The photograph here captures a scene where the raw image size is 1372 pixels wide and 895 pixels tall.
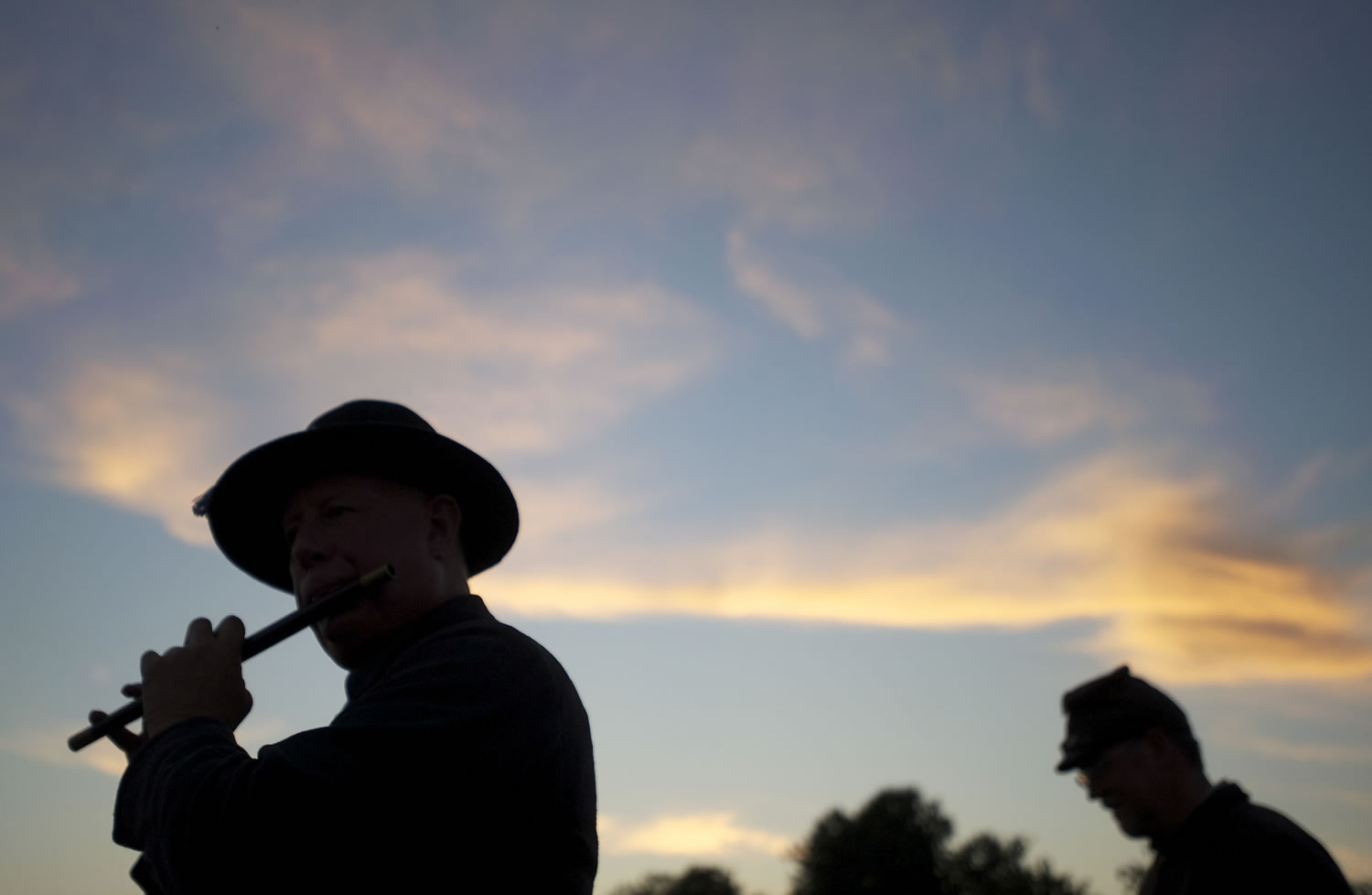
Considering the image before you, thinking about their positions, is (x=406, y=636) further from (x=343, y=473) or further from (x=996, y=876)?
(x=996, y=876)

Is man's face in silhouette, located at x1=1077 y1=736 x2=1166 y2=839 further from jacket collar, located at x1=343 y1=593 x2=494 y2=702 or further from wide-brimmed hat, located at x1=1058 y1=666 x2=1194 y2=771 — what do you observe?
jacket collar, located at x1=343 y1=593 x2=494 y2=702

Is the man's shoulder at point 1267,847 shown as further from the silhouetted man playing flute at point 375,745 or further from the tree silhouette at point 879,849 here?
the tree silhouette at point 879,849

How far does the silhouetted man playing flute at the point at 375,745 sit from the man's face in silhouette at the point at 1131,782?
4.02m

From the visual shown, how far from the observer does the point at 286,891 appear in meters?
2.74

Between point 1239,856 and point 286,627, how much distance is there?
15.1ft

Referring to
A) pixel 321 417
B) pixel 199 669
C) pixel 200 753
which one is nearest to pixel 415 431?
pixel 321 417

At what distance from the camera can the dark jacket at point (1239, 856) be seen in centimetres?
529

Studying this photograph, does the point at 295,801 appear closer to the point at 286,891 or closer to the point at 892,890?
the point at 286,891

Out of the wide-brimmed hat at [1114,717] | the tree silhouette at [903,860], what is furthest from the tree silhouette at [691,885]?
the wide-brimmed hat at [1114,717]

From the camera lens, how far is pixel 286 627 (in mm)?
3652

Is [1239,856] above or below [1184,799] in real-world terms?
below

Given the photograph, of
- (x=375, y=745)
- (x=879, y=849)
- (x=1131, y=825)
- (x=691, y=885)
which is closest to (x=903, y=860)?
(x=879, y=849)

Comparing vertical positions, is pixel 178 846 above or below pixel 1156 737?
below

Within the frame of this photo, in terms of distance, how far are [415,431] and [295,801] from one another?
57.9 inches
